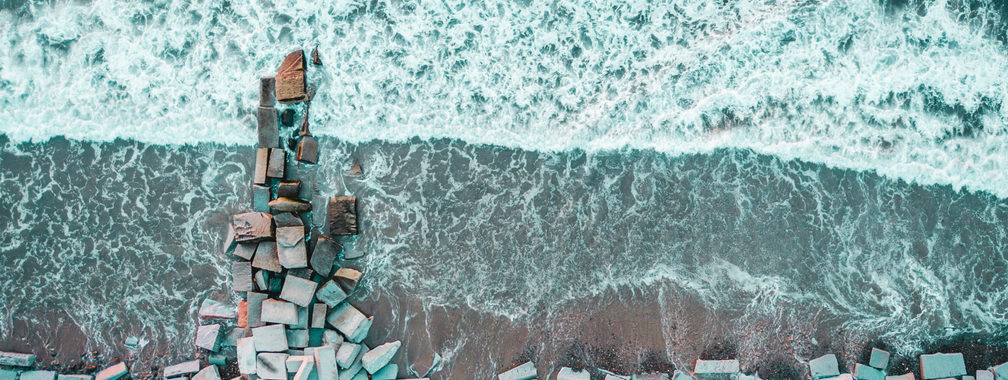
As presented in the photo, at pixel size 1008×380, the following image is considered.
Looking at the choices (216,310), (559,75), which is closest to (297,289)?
(216,310)

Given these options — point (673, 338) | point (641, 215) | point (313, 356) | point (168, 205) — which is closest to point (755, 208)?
point (641, 215)

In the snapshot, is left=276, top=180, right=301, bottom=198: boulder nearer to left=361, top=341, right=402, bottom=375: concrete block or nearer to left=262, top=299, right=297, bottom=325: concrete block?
left=262, top=299, right=297, bottom=325: concrete block

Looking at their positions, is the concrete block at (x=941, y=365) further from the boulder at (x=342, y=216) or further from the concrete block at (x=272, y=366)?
the concrete block at (x=272, y=366)

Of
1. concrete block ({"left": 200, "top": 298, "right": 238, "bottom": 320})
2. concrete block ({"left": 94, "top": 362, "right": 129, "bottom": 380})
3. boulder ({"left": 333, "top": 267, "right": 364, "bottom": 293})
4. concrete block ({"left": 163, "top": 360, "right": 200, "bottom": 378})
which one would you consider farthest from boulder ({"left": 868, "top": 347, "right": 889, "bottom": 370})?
concrete block ({"left": 94, "top": 362, "right": 129, "bottom": 380})

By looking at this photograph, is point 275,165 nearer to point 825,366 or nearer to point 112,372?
point 112,372

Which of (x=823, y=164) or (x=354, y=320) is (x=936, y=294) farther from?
(x=354, y=320)

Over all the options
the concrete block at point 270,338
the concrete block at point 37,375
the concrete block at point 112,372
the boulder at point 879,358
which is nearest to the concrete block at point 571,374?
the concrete block at point 270,338
